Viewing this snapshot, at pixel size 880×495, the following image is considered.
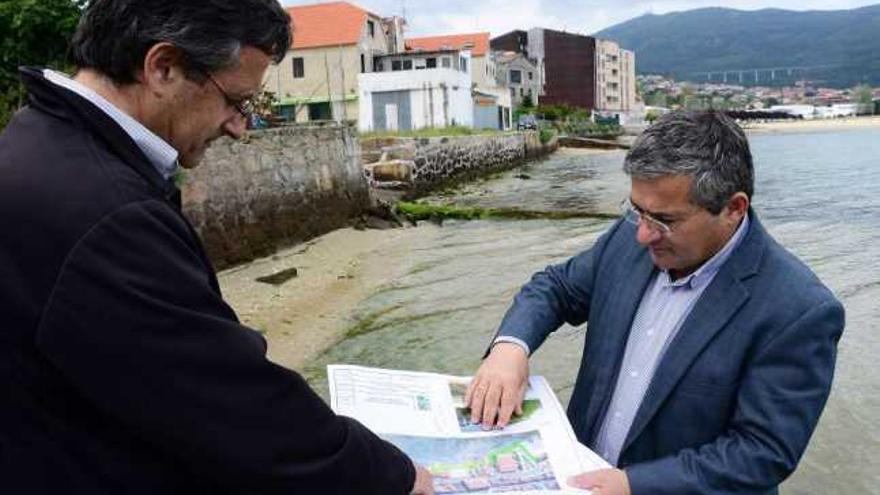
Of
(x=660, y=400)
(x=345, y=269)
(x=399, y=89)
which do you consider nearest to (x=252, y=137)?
(x=345, y=269)

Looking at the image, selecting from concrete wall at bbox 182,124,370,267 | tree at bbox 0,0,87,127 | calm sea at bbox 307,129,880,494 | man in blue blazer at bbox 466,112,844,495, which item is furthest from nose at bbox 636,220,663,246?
tree at bbox 0,0,87,127

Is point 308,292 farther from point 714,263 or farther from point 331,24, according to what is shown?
point 331,24

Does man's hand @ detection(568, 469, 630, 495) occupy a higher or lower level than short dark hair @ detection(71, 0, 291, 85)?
lower

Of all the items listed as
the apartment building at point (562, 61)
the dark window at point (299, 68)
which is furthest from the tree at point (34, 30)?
the apartment building at point (562, 61)

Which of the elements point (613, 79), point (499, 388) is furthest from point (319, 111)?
point (613, 79)

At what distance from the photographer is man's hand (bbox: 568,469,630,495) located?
197 centimetres

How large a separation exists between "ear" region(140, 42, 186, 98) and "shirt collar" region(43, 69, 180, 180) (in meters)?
0.07

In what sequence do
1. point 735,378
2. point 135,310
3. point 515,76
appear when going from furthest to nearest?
point 515,76, point 735,378, point 135,310

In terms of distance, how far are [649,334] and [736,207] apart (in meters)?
0.43

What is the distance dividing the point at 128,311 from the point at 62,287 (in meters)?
0.10

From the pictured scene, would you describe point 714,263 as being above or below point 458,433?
above

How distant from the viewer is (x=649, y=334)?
228 centimetres

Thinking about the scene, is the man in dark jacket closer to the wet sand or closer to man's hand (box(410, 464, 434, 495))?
man's hand (box(410, 464, 434, 495))

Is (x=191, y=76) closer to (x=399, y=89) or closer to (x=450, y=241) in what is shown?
(x=450, y=241)
